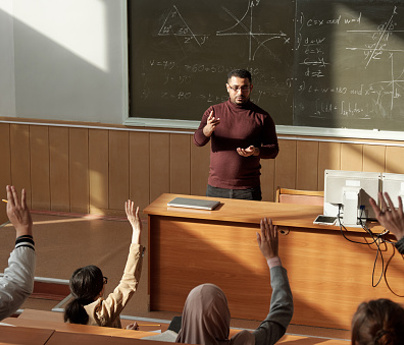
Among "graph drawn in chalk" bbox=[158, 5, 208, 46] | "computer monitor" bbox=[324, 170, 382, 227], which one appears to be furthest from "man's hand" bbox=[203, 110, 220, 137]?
"graph drawn in chalk" bbox=[158, 5, 208, 46]

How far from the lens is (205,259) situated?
14.3 feet


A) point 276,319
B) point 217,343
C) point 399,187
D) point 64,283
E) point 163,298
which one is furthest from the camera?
point 64,283

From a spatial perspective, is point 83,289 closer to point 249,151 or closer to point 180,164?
point 249,151

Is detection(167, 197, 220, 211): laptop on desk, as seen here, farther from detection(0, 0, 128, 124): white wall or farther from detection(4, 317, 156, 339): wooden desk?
detection(0, 0, 128, 124): white wall

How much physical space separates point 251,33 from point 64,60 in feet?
6.44

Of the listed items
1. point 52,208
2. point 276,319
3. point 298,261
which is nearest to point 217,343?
point 276,319

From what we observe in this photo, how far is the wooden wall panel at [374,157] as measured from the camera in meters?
6.05

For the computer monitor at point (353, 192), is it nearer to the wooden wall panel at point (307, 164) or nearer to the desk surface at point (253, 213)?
the desk surface at point (253, 213)

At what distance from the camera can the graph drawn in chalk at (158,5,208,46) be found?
6.34 meters

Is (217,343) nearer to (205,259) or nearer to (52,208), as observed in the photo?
(205,259)

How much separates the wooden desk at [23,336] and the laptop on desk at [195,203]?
91.5 inches

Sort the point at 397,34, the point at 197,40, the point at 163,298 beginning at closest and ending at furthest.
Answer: the point at 163,298, the point at 397,34, the point at 197,40

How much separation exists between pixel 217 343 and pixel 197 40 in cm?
448

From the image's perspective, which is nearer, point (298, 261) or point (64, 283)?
point (298, 261)
